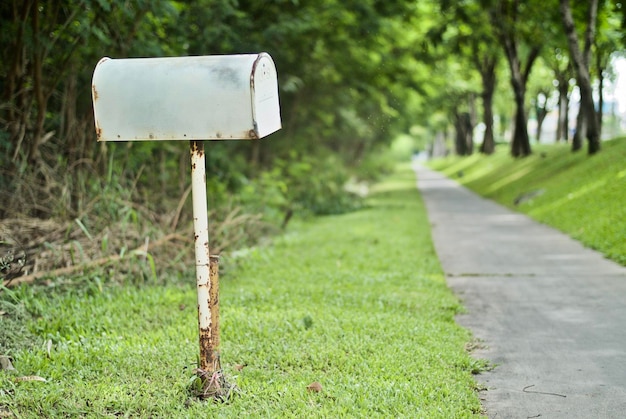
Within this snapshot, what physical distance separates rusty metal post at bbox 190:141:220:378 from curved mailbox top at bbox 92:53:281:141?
0.23 m

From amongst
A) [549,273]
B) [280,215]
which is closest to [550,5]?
[280,215]

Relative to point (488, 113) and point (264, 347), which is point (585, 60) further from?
Answer: point (488, 113)

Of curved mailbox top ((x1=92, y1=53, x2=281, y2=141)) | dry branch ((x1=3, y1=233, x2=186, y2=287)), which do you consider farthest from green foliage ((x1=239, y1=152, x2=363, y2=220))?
curved mailbox top ((x1=92, y1=53, x2=281, y2=141))

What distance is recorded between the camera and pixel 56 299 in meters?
6.46

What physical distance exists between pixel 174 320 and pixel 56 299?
1228 mm

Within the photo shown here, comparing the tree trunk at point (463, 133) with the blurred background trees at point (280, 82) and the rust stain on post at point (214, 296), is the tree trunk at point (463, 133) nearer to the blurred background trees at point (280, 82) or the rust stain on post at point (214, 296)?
the blurred background trees at point (280, 82)

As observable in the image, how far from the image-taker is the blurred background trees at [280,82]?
7.95 meters

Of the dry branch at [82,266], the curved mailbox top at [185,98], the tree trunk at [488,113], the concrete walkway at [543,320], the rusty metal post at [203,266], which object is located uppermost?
the tree trunk at [488,113]

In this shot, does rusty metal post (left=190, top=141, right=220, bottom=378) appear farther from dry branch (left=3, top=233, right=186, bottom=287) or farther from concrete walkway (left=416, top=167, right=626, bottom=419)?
dry branch (left=3, top=233, right=186, bottom=287)

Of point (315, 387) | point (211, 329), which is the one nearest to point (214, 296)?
point (211, 329)

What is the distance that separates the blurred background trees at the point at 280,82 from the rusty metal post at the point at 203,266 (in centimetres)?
387

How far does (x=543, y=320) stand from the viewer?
244 inches

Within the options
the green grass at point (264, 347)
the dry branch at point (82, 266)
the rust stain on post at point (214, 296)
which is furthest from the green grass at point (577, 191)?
the rust stain on post at point (214, 296)

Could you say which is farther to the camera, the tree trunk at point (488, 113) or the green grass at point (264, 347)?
the tree trunk at point (488, 113)
